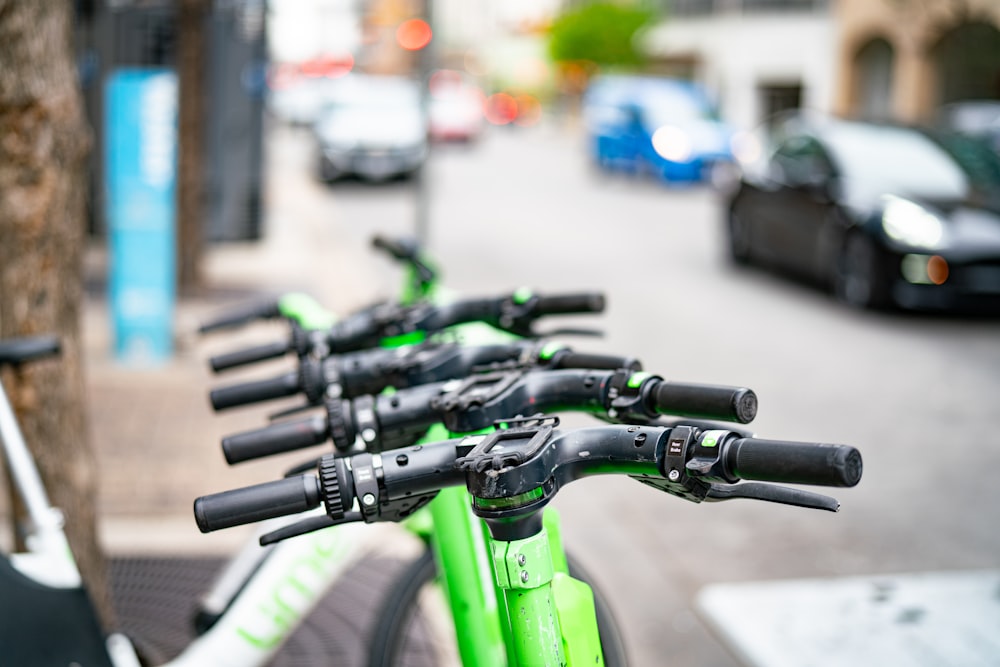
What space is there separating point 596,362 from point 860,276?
8280 millimetres

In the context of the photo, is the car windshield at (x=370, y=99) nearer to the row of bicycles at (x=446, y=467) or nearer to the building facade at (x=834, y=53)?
the building facade at (x=834, y=53)

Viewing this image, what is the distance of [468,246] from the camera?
14266mm

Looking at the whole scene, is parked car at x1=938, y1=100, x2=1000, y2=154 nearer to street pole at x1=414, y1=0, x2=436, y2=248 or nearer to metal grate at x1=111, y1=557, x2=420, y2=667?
street pole at x1=414, y1=0, x2=436, y2=248

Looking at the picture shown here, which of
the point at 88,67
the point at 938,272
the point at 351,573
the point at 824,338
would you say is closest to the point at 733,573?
the point at 351,573

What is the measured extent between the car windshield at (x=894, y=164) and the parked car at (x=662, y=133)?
8.88m

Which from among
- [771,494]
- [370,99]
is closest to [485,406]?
[771,494]

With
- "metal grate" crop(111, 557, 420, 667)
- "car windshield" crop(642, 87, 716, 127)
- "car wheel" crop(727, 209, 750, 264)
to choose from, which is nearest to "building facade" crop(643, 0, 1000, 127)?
"car windshield" crop(642, 87, 716, 127)

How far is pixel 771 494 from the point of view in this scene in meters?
1.70

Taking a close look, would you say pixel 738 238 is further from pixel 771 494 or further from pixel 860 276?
pixel 771 494

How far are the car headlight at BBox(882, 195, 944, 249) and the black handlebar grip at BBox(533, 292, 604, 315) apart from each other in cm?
746

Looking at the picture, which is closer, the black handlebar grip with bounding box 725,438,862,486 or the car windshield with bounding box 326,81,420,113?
the black handlebar grip with bounding box 725,438,862,486

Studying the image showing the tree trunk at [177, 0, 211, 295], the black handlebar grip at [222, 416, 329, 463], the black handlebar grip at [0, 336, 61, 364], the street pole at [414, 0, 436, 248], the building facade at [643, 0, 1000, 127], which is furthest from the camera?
the building facade at [643, 0, 1000, 127]

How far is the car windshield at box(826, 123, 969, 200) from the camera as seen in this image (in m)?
10.1

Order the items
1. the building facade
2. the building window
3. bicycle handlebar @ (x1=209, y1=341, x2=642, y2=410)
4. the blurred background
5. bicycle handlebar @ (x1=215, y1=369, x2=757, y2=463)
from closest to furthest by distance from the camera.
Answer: bicycle handlebar @ (x1=215, y1=369, x2=757, y2=463)
bicycle handlebar @ (x1=209, y1=341, x2=642, y2=410)
the blurred background
the building facade
the building window
